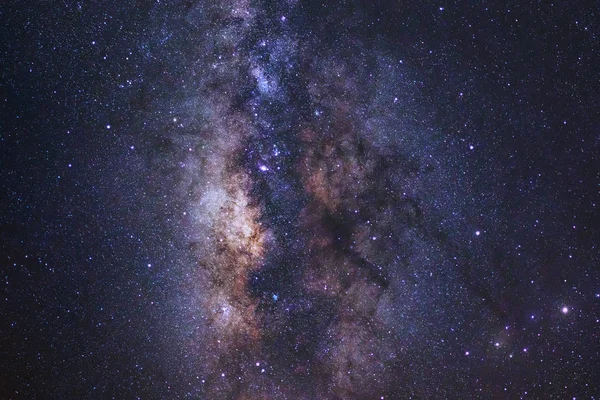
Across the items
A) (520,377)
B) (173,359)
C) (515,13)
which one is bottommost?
(173,359)

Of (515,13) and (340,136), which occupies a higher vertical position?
(515,13)

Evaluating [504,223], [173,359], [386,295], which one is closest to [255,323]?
[173,359]

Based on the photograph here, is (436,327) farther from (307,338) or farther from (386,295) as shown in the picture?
(307,338)

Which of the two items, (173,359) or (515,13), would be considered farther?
(173,359)

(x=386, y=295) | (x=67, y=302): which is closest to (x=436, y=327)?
(x=386, y=295)

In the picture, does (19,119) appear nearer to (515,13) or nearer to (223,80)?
(223,80)

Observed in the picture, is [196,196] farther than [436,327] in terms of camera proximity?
No
